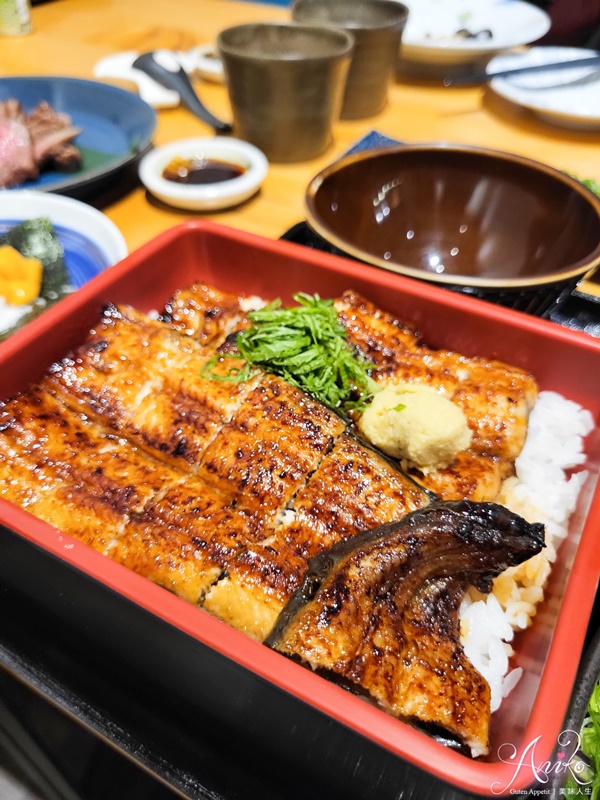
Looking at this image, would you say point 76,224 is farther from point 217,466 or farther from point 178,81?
point 178,81

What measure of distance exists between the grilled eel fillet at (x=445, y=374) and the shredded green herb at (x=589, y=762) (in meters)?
0.45

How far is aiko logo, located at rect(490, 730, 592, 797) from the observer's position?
2.56 feet

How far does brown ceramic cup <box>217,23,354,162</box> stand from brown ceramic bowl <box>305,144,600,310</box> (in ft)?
2.33

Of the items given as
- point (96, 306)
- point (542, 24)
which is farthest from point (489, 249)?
point (542, 24)

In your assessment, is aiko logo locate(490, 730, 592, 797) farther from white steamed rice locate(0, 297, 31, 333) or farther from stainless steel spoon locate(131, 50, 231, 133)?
stainless steel spoon locate(131, 50, 231, 133)

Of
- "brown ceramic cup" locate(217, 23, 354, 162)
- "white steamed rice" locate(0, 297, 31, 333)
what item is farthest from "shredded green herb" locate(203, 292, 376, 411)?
"brown ceramic cup" locate(217, 23, 354, 162)

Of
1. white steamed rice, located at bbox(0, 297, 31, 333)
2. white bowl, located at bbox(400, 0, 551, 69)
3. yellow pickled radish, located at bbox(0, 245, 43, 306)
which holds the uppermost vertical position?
white bowl, located at bbox(400, 0, 551, 69)

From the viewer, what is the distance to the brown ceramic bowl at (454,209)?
71.2 inches

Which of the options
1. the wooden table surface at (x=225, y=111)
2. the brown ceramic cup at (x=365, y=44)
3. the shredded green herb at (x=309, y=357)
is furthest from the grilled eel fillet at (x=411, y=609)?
the brown ceramic cup at (x=365, y=44)

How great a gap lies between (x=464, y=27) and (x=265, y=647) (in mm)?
3842

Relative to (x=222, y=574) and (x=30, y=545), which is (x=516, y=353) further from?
(x=30, y=545)

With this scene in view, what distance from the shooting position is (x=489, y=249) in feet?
6.40

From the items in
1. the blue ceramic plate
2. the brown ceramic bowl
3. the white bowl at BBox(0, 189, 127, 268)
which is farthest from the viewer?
the blue ceramic plate

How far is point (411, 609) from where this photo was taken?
1104 mm
